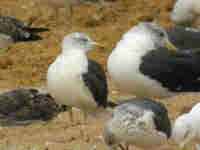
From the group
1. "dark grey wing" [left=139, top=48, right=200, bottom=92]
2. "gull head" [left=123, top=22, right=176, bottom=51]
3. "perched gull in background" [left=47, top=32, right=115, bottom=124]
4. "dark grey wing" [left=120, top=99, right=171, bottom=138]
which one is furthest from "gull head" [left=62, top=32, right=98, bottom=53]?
"dark grey wing" [left=120, top=99, right=171, bottom=138]

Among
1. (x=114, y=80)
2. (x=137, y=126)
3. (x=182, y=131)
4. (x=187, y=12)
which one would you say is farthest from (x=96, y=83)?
(x=187, y=12)

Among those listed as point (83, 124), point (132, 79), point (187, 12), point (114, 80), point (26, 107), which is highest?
point (132, 79)

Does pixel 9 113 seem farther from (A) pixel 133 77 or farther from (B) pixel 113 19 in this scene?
A: (B) pixel 113 19

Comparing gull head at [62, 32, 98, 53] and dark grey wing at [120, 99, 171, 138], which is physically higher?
gull head at [62, 32, 98, 53]

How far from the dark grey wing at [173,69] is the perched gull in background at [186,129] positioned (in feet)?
3.40

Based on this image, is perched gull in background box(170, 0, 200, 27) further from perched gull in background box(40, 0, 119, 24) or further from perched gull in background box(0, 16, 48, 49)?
perched gull in background box(0, 16, 48, 49)

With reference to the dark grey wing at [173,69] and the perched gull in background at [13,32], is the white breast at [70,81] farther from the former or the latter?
the perched gull in background at [13,32]

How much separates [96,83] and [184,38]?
217 centimetres

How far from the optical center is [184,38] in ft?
25.9

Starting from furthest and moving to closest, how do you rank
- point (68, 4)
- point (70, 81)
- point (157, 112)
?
point (68, 4) < point (70, 81) < point (157, 112)

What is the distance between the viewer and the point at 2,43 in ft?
29.6

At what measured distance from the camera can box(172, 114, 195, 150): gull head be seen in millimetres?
5195

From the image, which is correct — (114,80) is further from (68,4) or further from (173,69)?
(68,4)

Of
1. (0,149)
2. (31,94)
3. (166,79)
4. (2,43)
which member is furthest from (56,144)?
(2,43)
